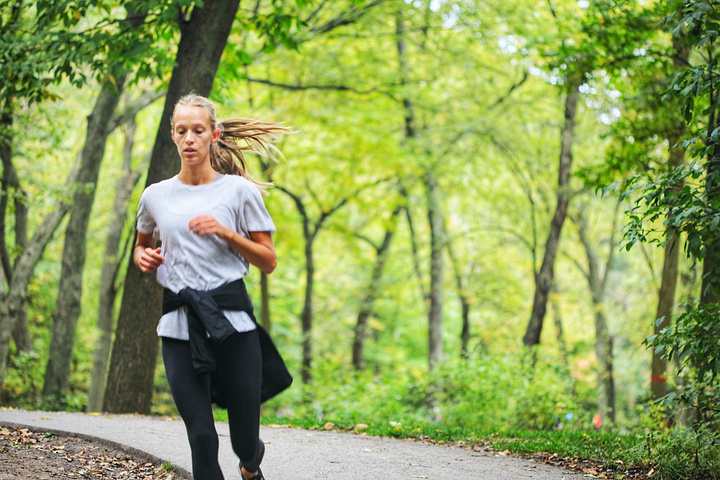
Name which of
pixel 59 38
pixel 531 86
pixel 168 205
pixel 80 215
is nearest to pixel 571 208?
pixel 531 86

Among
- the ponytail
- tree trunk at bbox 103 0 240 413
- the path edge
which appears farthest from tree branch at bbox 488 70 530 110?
the ponytail

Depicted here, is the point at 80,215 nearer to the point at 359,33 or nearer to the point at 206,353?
the point at 359,33

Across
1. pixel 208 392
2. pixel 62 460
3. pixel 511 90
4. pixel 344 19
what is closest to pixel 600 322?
pixel 511 90

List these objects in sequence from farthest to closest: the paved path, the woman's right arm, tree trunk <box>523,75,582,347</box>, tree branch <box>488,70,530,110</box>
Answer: tree branch <box>488,70,530,110</box> → tree trunk <box>523,75,582,347</box> → the paved path → the woman's right arm

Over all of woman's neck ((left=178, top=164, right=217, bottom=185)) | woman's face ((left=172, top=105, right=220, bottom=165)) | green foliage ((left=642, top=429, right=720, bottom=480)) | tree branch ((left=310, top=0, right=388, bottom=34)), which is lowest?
green foliage ((left=642, top=429, right=720, bottom=480))

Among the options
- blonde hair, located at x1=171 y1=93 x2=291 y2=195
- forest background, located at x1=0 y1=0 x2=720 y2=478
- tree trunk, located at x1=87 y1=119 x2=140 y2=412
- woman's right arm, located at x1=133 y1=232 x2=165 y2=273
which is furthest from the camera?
tree trunk, located at x1=87 y1=119 x2=140 y2=412

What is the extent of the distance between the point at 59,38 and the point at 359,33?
9.59 metres

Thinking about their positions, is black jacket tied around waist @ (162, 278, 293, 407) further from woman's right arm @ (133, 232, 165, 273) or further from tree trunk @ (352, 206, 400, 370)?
tree trunk @ (352, 206, 400, 370)

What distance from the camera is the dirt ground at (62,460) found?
485 centimetres

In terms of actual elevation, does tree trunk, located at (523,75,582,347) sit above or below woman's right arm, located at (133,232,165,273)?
above

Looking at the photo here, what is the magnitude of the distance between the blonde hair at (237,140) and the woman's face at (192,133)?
0.08m

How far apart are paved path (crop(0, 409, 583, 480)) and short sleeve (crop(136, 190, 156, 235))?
1957 millimetres

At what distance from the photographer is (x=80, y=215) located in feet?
40.8

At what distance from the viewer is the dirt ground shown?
4.85m
